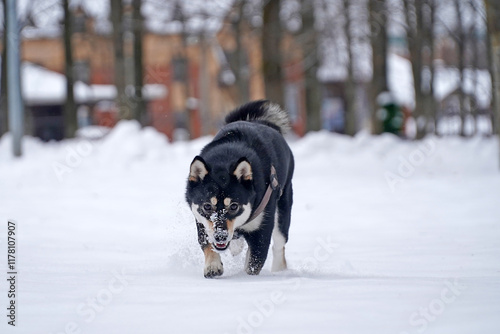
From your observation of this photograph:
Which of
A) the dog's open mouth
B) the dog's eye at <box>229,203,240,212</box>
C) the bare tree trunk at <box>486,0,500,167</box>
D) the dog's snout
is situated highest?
the bare tree trunk at <box>486,0,500,167</box>

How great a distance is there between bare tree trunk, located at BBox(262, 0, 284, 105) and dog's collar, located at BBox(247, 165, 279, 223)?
13.2 metres

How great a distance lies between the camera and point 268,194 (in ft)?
19.8

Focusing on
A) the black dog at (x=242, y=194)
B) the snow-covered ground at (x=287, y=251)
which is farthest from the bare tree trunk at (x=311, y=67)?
the black dog at (x=242, y=194)

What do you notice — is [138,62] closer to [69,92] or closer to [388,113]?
[69,92]

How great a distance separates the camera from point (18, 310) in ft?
13.3

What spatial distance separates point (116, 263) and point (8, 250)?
0.90 m

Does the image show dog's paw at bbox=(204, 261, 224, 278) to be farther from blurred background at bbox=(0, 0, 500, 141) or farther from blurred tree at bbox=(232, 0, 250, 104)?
blurred tree at bbox=(232, 0, 250, 104)

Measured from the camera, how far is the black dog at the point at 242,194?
5609 mm

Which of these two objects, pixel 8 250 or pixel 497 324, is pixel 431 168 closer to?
pixel 8 250

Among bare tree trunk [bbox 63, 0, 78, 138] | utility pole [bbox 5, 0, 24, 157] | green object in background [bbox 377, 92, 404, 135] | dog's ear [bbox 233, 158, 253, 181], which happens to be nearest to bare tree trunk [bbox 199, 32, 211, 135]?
bare tree trunk [bbox 63, 0, 78, 138]

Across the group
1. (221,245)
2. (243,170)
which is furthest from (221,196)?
(221,245)

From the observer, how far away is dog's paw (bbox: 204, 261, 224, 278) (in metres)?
5.59

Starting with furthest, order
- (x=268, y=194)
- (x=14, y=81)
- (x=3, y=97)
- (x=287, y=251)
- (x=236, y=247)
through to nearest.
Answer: (x=3, y=97)
(x=14, y=81)
(x=287, y=251)
(x=236, y=247)
(x=268, y=194)

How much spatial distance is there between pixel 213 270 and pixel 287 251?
6.91ft
